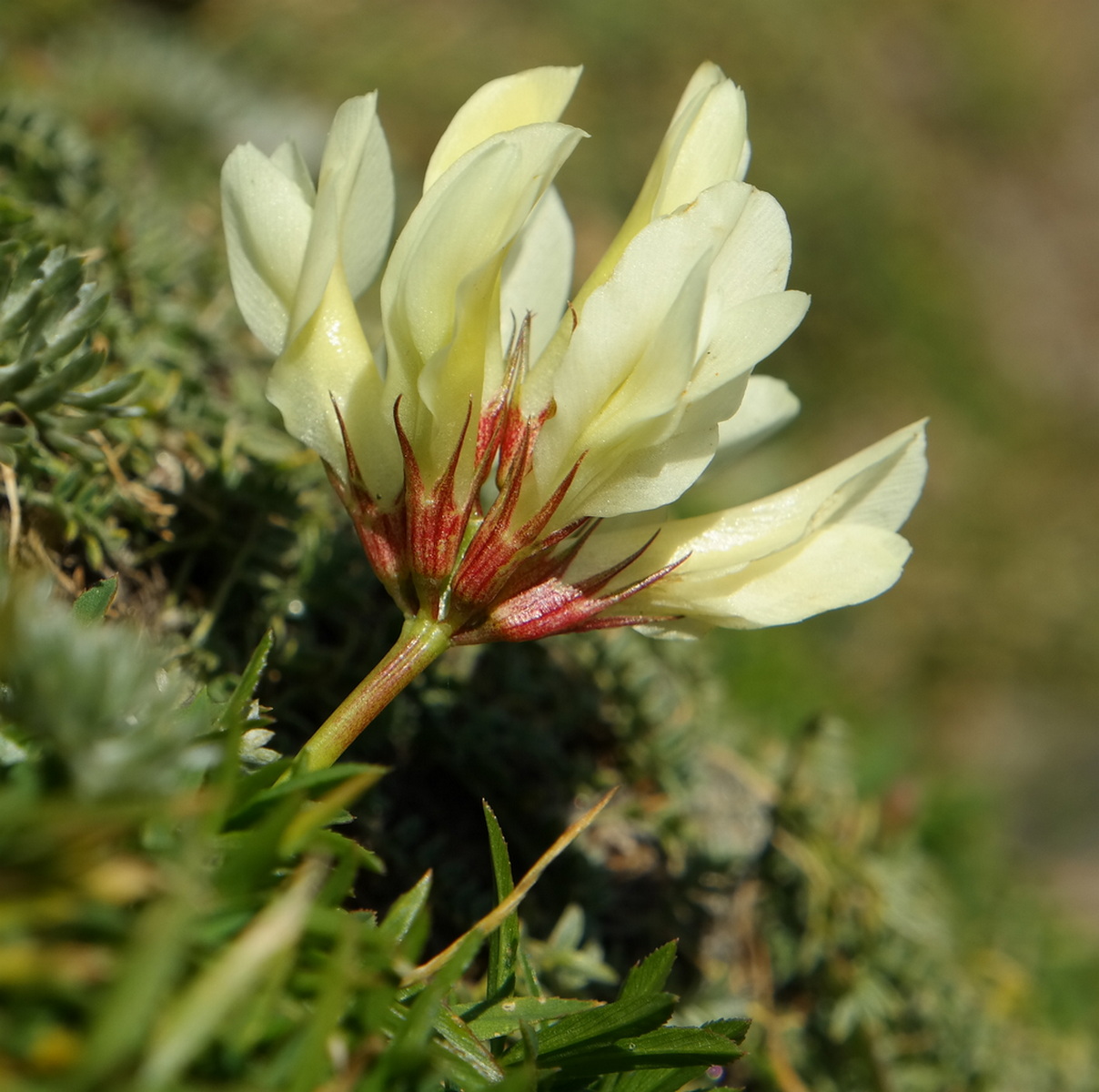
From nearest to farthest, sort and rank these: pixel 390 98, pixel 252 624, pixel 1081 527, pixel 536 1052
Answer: pixel 536 1052 < pixel 252 624 < pixel 390 98 < pixel 1081 527

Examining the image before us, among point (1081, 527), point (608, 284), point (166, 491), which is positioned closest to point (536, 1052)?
point (608, 284)

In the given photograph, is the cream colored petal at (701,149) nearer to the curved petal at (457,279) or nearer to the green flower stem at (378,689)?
the curved petal at (457,279)

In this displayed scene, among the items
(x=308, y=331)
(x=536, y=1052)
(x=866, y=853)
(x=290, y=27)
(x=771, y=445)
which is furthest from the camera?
(x=290, y=27)

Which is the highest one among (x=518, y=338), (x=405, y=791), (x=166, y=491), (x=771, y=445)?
(x=518, y=338)

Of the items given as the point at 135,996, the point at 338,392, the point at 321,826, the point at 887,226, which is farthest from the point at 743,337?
the point at 887,226

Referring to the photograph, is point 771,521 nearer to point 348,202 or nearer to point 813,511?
point 813,511

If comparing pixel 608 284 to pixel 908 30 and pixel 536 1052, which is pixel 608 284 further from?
pixel 908 30
